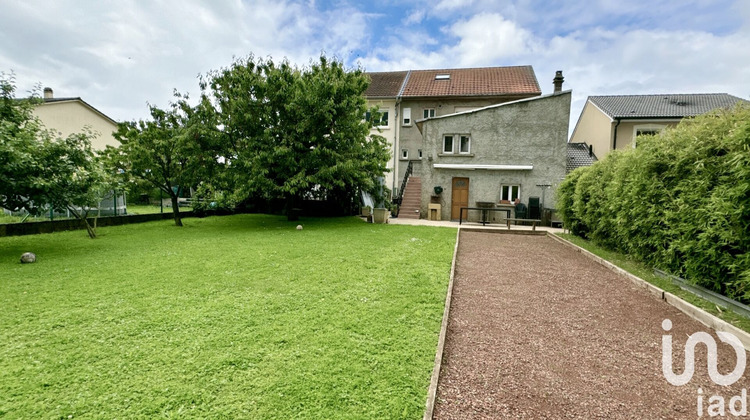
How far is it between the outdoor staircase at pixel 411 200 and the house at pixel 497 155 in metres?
0.73

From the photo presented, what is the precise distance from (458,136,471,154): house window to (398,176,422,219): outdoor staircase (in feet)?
11.9

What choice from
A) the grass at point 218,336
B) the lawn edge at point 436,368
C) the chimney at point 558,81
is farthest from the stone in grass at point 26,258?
the chimney at point 558,81

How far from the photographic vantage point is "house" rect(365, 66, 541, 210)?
20.8 meters

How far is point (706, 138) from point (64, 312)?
879 centimetres

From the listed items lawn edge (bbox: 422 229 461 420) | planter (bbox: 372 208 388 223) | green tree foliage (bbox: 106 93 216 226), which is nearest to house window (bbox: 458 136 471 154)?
planter (bbox: 372 208 388 223)

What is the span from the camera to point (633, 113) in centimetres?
1717

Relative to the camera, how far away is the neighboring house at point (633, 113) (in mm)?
16641

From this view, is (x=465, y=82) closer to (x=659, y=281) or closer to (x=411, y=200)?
(x=411, y=200)

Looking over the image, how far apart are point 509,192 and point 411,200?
213 inches

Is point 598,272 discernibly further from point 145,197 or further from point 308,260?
point 145,197

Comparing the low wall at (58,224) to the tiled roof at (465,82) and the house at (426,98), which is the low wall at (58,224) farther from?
the tiled roof at (465,82)

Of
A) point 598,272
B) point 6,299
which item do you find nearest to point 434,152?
point 598,272

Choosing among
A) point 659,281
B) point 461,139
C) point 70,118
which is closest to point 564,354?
point 659,281

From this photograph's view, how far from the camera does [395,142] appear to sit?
2208 centimetres
